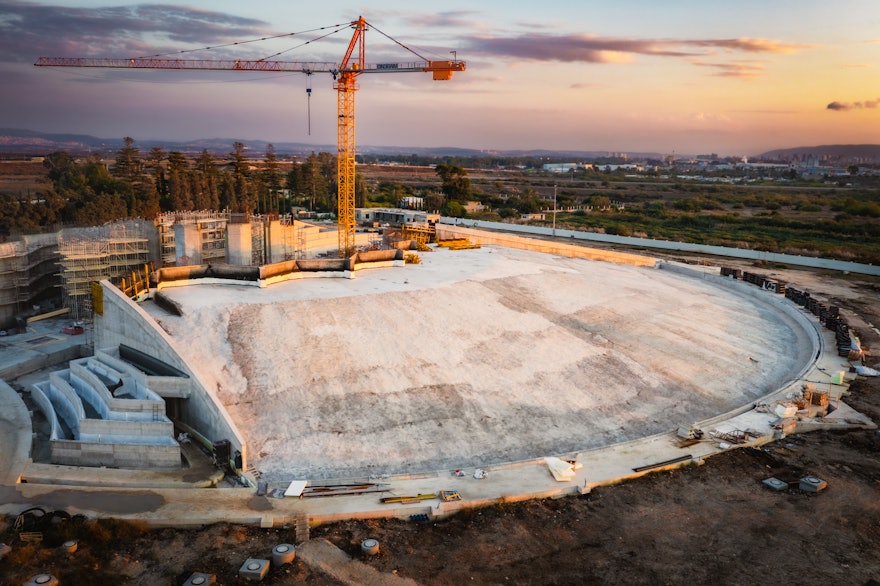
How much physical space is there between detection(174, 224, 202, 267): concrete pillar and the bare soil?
20.9 m

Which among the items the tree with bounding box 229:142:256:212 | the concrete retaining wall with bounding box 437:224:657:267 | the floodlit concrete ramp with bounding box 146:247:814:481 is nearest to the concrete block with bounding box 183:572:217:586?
the floodlit concrete ramp with bounding box 146:247:814:481

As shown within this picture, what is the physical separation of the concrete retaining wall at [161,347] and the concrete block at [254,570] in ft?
16.9

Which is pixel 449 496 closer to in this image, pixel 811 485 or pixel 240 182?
pixel 811 485

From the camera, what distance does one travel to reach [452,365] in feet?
85.4

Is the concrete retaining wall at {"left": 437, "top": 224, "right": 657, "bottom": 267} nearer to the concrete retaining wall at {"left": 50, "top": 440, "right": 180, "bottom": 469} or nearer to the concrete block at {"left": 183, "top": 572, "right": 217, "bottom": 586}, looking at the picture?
the concrete retaining wall at {"left": 50, "top": 440, "right": 180, "bottom": 469}

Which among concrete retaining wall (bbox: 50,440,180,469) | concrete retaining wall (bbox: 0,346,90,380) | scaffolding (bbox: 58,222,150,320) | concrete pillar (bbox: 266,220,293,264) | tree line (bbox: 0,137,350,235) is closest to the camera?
concrete retaining wall (bbox: 50,440,180,469)

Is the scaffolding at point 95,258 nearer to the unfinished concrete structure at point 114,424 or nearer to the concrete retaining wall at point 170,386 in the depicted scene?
the unfinished concrete structure at point 114,424

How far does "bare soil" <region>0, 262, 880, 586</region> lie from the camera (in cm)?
1486

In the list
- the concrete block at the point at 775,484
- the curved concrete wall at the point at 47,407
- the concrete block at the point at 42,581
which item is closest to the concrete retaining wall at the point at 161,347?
the curved concrete wall at the point at 47,407

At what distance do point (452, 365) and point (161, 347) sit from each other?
1085 cm

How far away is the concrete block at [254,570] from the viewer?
14359 millimetres

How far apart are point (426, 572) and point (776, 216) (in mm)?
94456

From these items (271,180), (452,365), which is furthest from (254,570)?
(271,180)

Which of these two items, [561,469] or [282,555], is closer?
[282,555]
